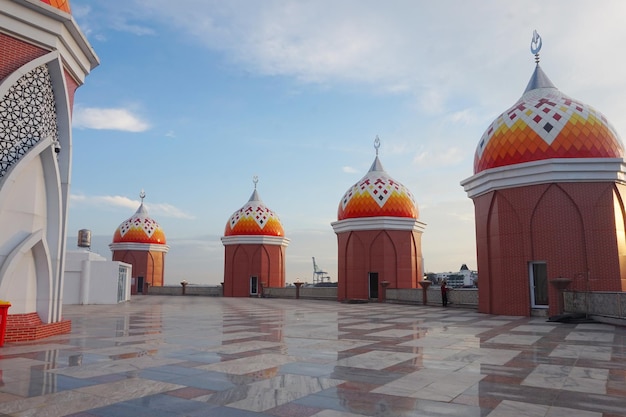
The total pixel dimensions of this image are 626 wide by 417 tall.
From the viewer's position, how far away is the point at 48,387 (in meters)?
5.01

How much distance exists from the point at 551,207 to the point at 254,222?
23157 mm

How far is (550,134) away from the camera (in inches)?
619

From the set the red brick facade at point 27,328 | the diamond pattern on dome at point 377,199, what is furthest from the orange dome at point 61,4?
the diamond pattern on dome at point 377,199

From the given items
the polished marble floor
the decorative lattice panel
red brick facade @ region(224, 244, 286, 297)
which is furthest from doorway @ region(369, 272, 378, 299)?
the decorative lattice panel

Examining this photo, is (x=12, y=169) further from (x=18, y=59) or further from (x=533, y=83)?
(x=533, y=83)

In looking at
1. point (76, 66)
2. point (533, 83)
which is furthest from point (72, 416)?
point (533, 83)

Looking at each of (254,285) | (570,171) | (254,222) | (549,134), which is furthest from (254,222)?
(570,171)

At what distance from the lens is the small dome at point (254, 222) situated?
1374 inches

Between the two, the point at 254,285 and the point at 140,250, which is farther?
the point at 140,250

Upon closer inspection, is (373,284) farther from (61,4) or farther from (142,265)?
(142,265)

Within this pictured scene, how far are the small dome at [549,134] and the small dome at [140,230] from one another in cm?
3090

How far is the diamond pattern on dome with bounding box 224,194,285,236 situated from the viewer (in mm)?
34938

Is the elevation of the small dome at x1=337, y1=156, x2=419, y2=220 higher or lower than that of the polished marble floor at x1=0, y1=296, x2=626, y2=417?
higher

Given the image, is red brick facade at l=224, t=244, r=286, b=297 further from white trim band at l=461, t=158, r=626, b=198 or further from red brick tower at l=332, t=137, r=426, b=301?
white trim band at l=461, t=158, r=626, b=198
